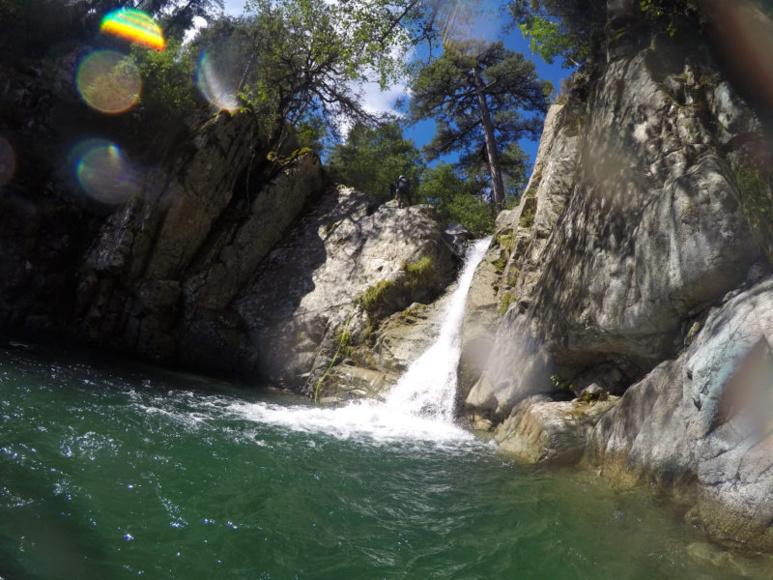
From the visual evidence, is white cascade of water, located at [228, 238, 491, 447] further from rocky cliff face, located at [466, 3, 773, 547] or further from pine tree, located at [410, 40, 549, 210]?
pine tree, located at [410, 40, 549, 210]

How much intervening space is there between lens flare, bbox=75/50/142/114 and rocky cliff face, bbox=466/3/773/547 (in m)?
17.9

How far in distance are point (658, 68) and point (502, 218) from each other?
8.75 meters

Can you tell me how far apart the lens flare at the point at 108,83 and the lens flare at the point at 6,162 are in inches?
138

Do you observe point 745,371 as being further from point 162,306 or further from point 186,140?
point 186,140

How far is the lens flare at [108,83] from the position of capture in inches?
722

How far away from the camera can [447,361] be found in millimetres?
12672

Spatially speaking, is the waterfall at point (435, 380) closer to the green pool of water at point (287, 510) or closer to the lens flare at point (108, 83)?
the green pool of water at point (287, 510)

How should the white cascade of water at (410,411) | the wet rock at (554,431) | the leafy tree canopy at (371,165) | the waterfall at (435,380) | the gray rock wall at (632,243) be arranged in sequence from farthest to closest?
the leafy tree canopy at (371,165)
the waterfall at (435,380)
the white cascade of water at (410,411)
the wet rock at (554,431)
the gray rock wall at (632,243)

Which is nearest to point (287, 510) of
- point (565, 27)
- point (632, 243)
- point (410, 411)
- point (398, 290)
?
point (632, 243)

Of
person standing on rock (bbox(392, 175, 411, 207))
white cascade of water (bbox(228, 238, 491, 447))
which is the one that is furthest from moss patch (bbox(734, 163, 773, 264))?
person standing on rock (bbox(392, 175, 411, 207))

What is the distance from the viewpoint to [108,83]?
18359 mm

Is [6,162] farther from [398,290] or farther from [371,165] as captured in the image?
[371,165]

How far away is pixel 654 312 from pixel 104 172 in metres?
20.3

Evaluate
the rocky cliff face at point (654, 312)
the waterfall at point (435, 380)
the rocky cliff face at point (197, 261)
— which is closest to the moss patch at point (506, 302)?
the rocky cliff face at point (654, 312)
